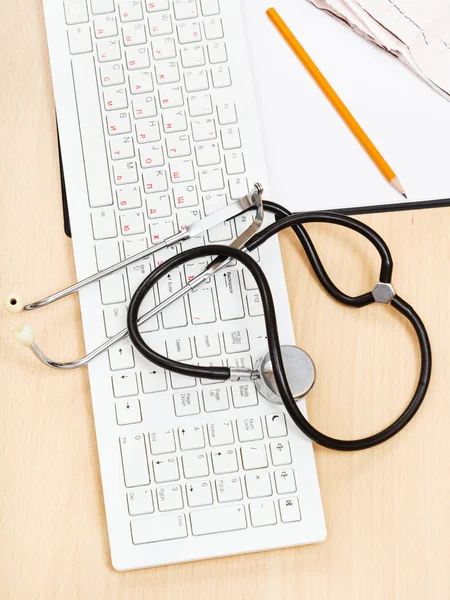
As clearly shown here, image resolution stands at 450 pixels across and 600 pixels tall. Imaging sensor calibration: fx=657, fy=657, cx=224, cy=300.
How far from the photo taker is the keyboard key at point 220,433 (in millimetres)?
592

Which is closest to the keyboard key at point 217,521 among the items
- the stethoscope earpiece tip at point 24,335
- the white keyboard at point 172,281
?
the white keyboard at point 172,281

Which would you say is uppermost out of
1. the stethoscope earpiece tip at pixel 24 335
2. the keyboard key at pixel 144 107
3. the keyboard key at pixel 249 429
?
the keyboard key at pixel 144 107

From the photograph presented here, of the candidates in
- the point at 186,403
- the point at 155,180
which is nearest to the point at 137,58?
the point at 155,180

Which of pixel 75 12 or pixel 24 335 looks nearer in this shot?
pixel 24 335

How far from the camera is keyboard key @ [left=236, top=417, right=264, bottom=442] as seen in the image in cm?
59

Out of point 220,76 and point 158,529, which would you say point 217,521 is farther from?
point 220,76

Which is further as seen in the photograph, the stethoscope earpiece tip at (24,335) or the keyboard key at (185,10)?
the keyboard key at (185,10)

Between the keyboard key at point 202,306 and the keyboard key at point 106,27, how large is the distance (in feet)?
0.90

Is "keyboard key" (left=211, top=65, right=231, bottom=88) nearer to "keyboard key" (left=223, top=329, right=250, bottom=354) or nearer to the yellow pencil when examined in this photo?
the yellow pencil

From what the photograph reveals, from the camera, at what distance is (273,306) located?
1.88 feet

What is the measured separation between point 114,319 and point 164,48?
0.91 ft

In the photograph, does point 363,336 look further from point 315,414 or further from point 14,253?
point 14,253

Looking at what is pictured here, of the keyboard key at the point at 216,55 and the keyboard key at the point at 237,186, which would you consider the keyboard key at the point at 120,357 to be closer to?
the keyboard key at the point at 237,186

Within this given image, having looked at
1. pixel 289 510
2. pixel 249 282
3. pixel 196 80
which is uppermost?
pixel 196 80
